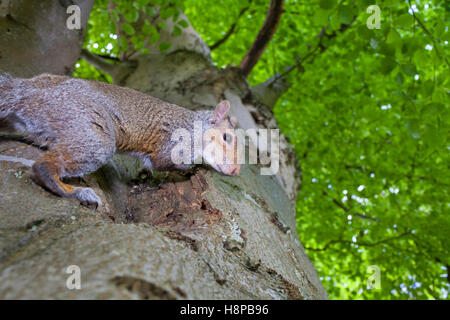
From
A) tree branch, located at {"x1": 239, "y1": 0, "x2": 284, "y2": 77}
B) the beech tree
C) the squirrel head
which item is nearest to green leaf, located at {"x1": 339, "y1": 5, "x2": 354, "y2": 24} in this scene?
the beech tree

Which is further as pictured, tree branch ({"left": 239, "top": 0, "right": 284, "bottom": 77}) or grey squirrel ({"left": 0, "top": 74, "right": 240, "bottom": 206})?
tree branch ({"left": 239, "top": 0, "right": 284, "bottom": 77})

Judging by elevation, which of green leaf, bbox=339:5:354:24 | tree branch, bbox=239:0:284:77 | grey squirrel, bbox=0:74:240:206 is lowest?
grey squirrel, bbox=0:74:240:206

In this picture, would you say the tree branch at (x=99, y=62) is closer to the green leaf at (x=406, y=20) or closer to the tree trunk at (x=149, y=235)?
the tree trunk at (x=149, y=235)

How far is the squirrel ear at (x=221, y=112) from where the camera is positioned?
2.22 m

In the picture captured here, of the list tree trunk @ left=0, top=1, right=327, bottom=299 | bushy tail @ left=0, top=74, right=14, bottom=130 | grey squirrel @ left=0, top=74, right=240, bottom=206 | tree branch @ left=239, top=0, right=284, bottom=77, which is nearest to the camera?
tree trunk @ left=0, top=1, right=327, bottom=299

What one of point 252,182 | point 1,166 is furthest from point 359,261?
point 1,166

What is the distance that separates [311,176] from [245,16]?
256cm

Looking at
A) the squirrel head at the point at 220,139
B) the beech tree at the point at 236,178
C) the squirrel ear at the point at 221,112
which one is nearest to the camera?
the beech tree at the point at 236,178

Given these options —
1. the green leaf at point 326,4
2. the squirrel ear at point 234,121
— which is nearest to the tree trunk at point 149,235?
the squirrel ear at point 234,121

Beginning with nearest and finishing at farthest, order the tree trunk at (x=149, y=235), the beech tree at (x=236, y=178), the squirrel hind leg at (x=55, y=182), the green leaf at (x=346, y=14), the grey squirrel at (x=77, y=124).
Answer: the tree trunk at (x=149, y=235) < the beech tree at (x=236, y=178) < the squirrel hind leg at (x=55, y=182) < the grey squirrel at (x=77, y=124) < the green leaf at (x=346, y=14)

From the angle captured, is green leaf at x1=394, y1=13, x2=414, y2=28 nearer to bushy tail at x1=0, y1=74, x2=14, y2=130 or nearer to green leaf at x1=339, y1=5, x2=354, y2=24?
green leaf at x1=339, y1=5, x2=354, y2=24

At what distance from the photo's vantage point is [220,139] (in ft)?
7.31

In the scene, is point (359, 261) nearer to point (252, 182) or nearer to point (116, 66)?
point (252, 182)

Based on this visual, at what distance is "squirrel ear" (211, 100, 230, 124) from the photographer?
2.22 metres
